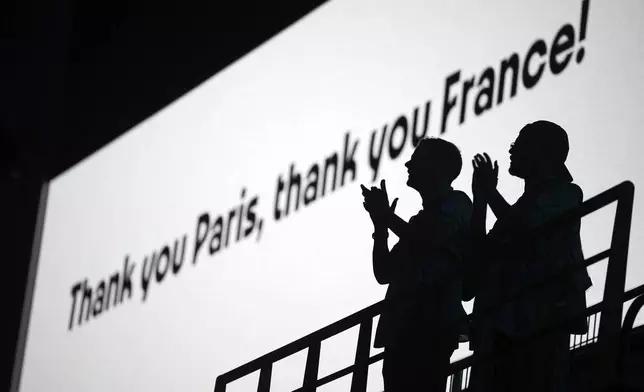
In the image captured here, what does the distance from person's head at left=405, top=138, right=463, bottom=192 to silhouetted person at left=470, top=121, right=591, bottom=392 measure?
90 millimetres

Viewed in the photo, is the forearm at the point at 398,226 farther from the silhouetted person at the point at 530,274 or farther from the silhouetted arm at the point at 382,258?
the silhouetted person at the point at 530,274

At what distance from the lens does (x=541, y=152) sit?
209 cm

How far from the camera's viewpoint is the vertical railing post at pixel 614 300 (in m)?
1.75

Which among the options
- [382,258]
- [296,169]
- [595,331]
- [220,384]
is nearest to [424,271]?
[382,258]

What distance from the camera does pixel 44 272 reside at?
4090mm

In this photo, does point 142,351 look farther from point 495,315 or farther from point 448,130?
point 495,315

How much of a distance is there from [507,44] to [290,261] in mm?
1160

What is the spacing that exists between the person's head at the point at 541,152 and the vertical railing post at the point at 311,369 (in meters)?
0.78

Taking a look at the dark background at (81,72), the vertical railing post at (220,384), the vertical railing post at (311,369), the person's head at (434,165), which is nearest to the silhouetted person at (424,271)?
the person's head at (434,165)

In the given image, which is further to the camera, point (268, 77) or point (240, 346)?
point (268, 77)

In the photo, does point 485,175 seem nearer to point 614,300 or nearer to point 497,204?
point 497,204

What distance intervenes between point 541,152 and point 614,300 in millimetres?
463

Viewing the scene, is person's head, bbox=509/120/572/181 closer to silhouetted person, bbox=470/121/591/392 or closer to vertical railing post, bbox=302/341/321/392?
silhouetted person, bbox=470/121/591/392

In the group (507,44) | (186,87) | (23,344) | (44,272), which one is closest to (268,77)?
(186,87)
